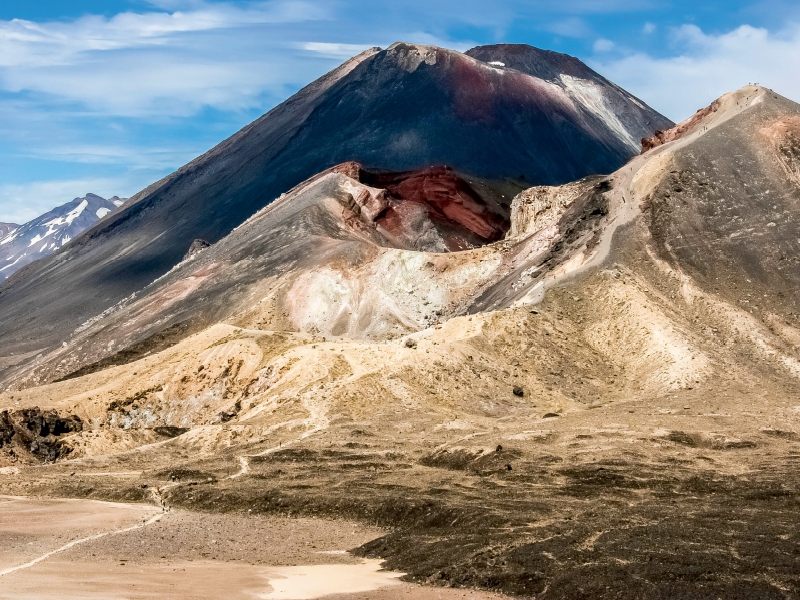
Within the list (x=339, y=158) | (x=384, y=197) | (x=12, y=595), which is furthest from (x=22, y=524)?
(x=339, y=158)

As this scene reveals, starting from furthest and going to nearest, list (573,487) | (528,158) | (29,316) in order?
(528,158) → (29,316) → (573,487)

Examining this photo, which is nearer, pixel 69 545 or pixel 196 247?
pixel 69 545

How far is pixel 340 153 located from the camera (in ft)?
529

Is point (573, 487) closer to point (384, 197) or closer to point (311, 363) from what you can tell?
point (311, 363)

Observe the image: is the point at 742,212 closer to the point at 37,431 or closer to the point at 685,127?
the point at 685,127

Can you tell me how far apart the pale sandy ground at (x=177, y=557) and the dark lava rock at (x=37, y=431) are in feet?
47.7

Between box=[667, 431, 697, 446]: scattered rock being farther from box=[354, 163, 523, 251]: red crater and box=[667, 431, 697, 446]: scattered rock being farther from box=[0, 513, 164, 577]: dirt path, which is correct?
box=[354, 163, 523, 251]: red crater

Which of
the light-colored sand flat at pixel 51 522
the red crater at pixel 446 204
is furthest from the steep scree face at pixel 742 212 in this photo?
the light-colored sand flat at pixel 51 522

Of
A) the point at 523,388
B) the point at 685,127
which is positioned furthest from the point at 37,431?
the point at 685,127

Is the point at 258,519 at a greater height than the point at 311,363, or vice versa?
the point at 311,363

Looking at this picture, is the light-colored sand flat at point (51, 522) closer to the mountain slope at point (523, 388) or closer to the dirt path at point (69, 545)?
the dirt path at point (69, 545)

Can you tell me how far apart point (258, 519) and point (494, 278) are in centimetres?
5728

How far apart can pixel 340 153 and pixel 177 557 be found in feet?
415

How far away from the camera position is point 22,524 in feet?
147
